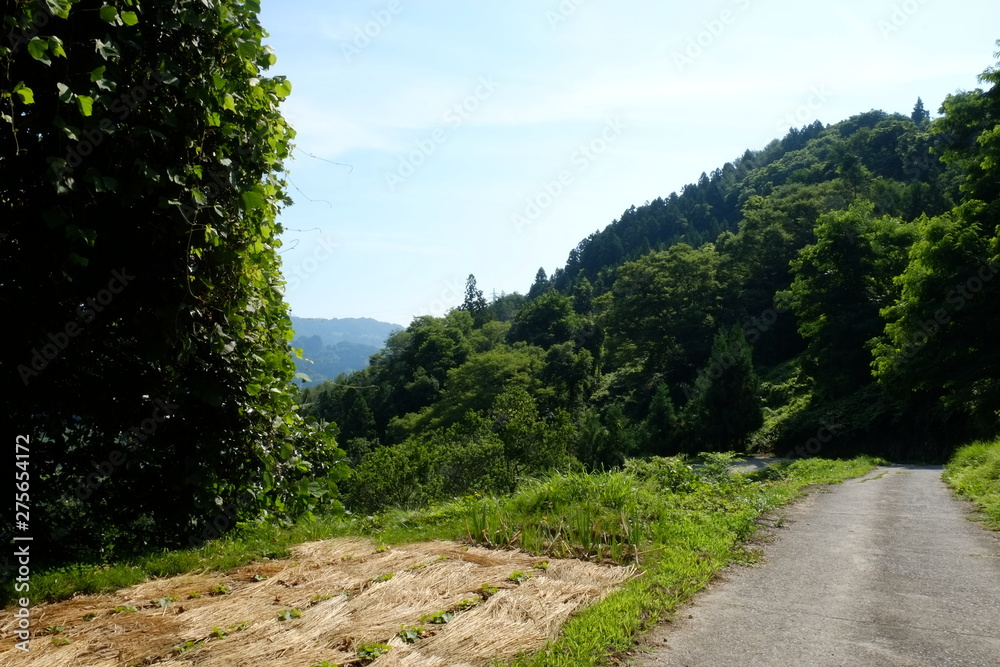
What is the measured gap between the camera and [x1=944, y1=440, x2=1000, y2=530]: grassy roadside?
8508 millimetres

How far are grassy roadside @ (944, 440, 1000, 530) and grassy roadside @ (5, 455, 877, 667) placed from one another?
2.69 meters

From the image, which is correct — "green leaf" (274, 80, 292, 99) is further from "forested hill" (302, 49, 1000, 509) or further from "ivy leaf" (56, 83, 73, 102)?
"forested hill" (302, 49, 1000, 509)

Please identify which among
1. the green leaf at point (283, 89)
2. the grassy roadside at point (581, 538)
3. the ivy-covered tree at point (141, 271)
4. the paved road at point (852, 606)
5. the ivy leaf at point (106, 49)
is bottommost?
the paved road at point (852, 606)

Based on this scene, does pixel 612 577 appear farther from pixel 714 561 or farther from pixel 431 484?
pixel 431 484

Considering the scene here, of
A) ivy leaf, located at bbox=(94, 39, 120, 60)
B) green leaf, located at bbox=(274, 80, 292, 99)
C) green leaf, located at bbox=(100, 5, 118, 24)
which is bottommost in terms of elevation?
ivy leaf, located at bbox=(94, 39, 120, 60)

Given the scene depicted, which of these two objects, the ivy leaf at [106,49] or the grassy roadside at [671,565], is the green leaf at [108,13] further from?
the grassy roadside at [671,565]

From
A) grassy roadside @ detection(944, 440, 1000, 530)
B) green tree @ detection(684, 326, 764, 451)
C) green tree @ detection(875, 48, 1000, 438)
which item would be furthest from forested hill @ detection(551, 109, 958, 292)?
grassy roadside @ detection(944, 440, 1000, 530)

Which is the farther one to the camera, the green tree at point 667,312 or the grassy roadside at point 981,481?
the green tree at point 667,312

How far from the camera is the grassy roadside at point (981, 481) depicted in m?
8.51

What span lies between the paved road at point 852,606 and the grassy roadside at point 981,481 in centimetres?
118

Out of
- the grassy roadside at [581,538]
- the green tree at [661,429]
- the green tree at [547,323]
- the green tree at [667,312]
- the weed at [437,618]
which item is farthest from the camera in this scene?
the green tree at [547,323]

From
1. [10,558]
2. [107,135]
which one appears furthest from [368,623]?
[107,135]

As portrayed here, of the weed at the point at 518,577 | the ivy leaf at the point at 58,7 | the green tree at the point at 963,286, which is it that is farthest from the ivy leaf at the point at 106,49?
the green tree at the point at 963,286

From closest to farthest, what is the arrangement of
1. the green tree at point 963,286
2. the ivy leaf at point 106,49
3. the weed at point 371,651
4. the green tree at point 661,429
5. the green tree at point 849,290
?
the weed at point 371,651 → the ivy leaf at point 106,49 → the green tree at point 963,286 → the green tree at point 849,290 → the green tree at point 661,429
